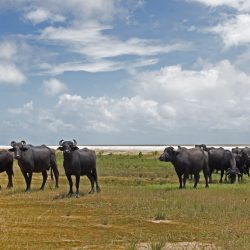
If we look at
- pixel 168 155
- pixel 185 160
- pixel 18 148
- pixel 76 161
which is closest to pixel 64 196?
pixel 76 161

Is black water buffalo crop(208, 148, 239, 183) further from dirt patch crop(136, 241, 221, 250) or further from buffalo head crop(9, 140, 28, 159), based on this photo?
dirt patch crop(136, 241, 221, 250)

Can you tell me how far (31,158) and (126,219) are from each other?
10490 millimetres

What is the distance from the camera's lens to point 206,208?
1888cm

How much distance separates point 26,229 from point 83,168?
395 inches

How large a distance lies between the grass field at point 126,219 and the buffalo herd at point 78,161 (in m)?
1.17

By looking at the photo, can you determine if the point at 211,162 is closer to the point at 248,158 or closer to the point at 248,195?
the point at 248,158

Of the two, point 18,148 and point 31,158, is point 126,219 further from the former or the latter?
point 31,158

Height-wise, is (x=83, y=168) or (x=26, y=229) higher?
(x=83, y=168)

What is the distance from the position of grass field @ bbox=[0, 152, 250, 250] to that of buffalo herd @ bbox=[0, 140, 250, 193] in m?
1.17

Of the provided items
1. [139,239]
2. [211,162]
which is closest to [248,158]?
[211,162]

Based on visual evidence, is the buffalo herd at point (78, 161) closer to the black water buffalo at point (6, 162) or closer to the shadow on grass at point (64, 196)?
the black water buffalo at point (6, 162)

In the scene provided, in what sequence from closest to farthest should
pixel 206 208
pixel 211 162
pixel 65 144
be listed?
pixel 206 208
pixel 65 144
pixel 211 162

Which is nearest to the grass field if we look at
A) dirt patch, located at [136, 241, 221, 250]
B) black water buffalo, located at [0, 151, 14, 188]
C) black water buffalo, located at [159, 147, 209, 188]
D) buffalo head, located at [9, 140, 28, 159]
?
dirt patch, located at [136, 241, 221, 250]

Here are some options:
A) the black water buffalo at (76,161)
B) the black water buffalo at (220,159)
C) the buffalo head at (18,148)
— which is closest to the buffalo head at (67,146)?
the black water buffalo at (76,161)
